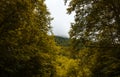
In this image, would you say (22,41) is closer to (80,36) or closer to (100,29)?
(80,36)

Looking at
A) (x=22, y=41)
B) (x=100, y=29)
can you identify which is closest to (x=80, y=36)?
(x=100, y=29)

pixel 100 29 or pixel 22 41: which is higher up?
pixel 22 41

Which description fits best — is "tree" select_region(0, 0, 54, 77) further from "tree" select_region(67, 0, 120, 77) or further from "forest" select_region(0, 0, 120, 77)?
"tree" select_region(67, 0, 120, 77)

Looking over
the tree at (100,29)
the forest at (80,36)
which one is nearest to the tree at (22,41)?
the forest at (80,36)

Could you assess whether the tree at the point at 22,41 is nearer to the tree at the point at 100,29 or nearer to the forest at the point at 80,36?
the forest at the point at 80,36

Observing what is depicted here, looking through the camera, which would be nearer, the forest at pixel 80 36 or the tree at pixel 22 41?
the forest at pixel 80 36

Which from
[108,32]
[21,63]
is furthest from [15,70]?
[108,32]

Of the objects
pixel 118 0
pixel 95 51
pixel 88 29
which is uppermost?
pixel 118 0

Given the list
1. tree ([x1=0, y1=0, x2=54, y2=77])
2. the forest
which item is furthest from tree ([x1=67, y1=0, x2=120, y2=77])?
tree ([x1=0, y1=0, x2=54, y2=77])

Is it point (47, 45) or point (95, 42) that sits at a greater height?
point (47, 45)

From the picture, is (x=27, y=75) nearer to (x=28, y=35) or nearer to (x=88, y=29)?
(x=28, y=35)

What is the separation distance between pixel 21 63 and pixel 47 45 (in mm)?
6254

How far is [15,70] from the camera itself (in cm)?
2964

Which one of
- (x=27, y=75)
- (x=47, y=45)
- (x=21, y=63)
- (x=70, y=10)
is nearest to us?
(x=70, y=10)
